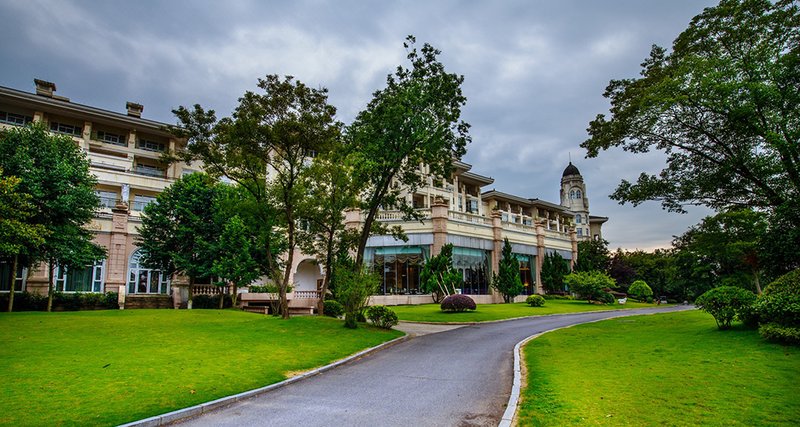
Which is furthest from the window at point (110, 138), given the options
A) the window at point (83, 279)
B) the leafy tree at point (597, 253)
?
the leafy tree at point (597, 253)

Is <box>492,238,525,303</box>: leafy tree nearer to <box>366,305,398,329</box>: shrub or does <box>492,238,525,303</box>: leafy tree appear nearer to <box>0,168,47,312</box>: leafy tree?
<box>366,305,398,329</box>: shrub

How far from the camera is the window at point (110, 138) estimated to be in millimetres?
42247

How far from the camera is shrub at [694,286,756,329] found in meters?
14.6

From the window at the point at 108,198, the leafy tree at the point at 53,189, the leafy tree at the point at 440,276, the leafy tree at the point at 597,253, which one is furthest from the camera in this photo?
the leafy tree at the point at 597,253

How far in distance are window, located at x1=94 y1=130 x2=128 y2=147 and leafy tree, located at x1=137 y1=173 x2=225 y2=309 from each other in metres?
16.1

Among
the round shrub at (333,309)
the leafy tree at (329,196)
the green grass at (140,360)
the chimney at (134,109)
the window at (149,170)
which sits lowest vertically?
the green grass at (140,360)

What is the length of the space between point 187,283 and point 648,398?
32.5 metres

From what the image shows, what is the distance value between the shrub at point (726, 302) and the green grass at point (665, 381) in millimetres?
492

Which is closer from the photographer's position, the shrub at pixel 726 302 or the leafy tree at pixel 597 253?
the shrub at pixel 726 302

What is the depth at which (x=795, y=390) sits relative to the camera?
7.85 meters

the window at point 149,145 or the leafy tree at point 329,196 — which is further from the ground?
the window at point 149,145

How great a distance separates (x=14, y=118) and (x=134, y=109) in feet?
30.4

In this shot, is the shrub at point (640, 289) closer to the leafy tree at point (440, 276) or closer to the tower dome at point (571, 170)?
the leafy tree at point (440, 276)

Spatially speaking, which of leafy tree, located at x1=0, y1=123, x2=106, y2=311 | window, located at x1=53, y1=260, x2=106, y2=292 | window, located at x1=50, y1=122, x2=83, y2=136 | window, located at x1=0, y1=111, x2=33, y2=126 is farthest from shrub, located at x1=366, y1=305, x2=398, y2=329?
window, located at x1=0, y1=111, x2=33, y2=126
